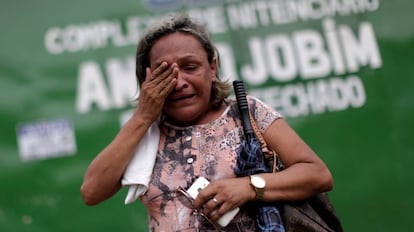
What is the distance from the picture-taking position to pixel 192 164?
73.0 inches

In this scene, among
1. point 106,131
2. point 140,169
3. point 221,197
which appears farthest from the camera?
point 106,131

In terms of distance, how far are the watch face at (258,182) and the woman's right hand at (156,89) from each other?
13.3 inches

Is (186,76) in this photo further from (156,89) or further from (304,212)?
(304,212)

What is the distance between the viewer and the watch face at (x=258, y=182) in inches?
69.7

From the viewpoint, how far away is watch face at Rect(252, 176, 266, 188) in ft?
5.81

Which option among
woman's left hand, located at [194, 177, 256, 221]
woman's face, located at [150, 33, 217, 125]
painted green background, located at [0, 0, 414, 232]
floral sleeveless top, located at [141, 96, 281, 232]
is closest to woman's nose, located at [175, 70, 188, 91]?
woman's face, located at [150, 33, 217, 125]

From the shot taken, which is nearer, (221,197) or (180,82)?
(221,197)

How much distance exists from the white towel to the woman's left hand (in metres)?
0.18

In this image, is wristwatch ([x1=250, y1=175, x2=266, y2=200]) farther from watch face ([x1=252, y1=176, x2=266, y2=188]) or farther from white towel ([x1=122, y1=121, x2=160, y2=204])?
white towel ([x1=122, y1=121, x2=160, y2=204])

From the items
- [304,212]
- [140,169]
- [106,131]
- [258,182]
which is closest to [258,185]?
[258,182]

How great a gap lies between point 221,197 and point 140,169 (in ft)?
0.85

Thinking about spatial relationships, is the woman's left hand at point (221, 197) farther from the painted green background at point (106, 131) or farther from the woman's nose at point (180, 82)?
the painted green background at point (106, 131)

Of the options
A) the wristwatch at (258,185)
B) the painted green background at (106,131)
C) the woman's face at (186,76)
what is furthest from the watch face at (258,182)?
the painted green background at (106,131)

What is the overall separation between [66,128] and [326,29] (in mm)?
1681
